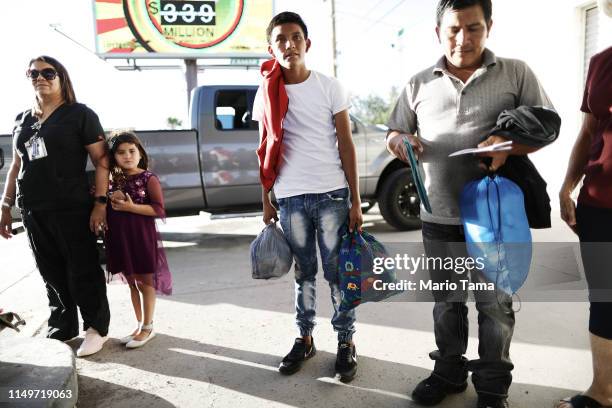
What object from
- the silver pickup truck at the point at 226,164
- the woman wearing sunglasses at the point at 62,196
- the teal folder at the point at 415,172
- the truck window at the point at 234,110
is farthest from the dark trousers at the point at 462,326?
the truck window at the point at 234,110

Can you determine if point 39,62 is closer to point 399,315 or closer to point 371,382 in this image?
point 371,382

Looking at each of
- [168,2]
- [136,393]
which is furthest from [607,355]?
[168,2]

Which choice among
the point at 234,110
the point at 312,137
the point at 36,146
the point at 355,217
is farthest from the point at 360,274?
the point at 234,110

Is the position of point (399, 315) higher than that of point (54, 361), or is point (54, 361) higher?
point (54, 361)

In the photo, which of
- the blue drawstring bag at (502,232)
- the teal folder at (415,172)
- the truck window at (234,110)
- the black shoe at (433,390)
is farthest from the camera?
the truck window at (234,110)

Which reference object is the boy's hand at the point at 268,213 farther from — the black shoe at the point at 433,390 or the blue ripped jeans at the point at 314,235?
the black shoe at the point at 433,390

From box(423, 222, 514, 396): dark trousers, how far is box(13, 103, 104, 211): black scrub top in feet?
7.03

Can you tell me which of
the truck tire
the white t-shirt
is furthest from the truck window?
the white t-shirt

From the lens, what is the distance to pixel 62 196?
274 cm

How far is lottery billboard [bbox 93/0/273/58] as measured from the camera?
1157cm

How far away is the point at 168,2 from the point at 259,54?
2.75m

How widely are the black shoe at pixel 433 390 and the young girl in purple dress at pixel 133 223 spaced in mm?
1771

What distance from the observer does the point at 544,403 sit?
215cm

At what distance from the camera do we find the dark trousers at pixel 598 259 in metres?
1.81
